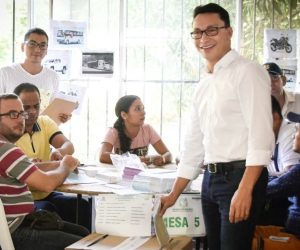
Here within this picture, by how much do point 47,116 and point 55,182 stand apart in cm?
113

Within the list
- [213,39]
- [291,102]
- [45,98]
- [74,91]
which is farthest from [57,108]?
[213,39]

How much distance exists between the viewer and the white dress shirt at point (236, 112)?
177cm

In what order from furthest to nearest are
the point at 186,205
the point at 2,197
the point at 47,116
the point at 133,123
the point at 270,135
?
the point at 133,123
the point at 47,116
the point at 186,205
the point at 2,197
the point at 270,135

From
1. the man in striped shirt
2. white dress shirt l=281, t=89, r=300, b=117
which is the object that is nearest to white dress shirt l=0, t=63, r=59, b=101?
the man in striped shirt

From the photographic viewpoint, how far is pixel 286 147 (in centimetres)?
297

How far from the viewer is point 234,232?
1.83 meters

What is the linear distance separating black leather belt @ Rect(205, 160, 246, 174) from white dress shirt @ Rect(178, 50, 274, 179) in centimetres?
2

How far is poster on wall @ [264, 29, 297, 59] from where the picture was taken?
464 cm

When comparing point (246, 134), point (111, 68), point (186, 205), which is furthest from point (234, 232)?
point (111, 68)

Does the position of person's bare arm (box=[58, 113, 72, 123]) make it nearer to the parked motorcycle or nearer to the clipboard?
the clipboard

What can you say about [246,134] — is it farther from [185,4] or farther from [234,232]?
[185,4]

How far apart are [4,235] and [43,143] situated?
1.22m

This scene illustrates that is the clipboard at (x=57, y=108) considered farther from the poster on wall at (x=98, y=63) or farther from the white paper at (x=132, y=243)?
the white paper at (x=132, y=243)

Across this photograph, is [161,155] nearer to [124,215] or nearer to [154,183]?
[154,183]
